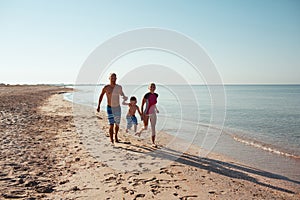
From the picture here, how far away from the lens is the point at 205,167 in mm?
5516

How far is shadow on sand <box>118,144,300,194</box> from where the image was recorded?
508 cm

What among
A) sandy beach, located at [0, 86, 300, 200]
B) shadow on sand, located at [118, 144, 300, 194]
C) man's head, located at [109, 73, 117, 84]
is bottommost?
shadow on sand, located at [118, 144, 300, 194]

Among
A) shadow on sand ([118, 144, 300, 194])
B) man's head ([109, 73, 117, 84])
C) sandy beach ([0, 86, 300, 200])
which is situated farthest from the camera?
man's head ([109, 73, 117, 84])

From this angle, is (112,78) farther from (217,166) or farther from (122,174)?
(217,166)

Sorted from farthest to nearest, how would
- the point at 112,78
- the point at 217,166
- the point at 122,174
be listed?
the point at 112,78, the point at 217,166, the point at 122,174

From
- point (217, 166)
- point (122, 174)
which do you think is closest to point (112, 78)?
point (122, 174)

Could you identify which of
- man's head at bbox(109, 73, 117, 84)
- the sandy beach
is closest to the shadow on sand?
the sandy beach

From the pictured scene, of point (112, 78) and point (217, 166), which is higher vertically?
point (112, 78)

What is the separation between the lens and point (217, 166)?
570 cm

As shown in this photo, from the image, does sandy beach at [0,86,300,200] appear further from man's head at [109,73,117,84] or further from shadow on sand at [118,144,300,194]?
man's head at [109,73,117,84]

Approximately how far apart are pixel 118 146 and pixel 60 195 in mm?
3296

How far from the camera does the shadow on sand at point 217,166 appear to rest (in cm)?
508

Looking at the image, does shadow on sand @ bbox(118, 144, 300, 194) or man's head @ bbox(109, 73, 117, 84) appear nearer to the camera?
shadow on sand @ bbox(118, 144, 300, 194)

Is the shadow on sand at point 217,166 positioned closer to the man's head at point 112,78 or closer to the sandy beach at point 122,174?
the sandy beach at point 122,174
